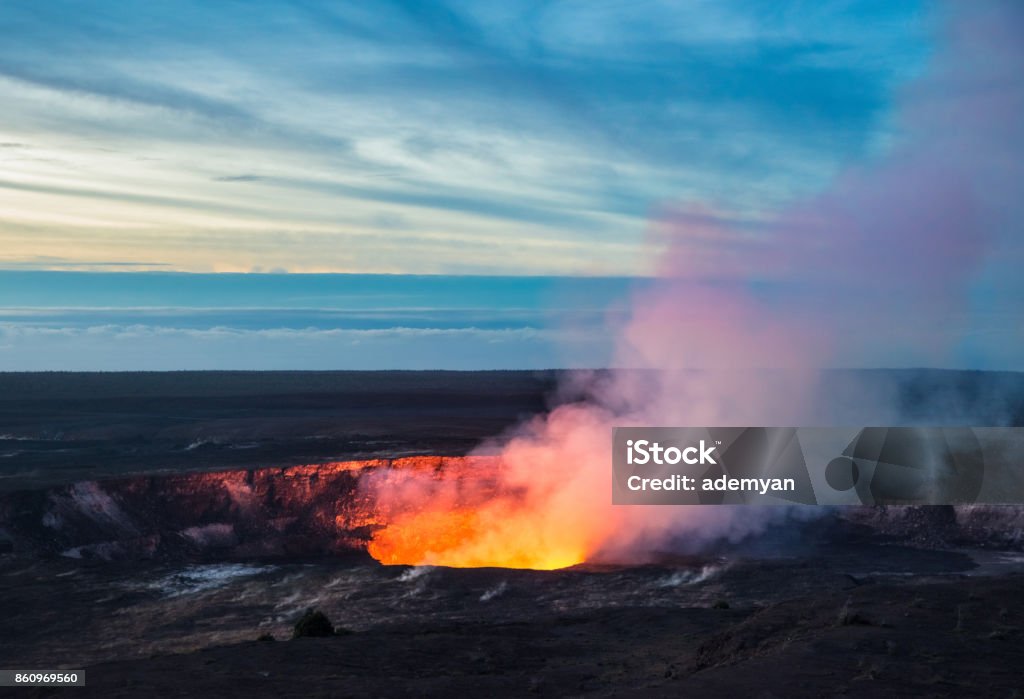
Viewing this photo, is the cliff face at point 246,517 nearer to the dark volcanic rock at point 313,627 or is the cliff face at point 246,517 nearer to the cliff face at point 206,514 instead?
the cliff face at point 206,514

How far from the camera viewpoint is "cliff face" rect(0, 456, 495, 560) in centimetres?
3369

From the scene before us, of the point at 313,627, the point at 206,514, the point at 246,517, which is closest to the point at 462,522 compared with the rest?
the point at 246,517

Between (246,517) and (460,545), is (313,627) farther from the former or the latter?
(246,517)

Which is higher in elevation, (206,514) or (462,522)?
(206,514)

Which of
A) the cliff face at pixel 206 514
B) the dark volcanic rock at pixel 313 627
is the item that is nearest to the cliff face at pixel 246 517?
the cliff face at pixel 206 514

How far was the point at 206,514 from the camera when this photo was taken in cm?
3659

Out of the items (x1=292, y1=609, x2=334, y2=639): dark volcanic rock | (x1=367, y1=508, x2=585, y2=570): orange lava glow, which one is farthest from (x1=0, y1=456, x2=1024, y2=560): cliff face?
(x1=292, y1=609, x2=334, y2=639): dark volcanic rock

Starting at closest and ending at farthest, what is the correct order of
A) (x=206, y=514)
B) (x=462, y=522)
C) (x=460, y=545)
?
(x=460, y=545) < (x=462, y=522) < (x=206, y=514)

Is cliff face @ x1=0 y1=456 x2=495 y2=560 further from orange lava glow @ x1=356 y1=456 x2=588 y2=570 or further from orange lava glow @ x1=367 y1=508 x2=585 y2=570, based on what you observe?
orange lava glow @ x1=367 y1=508 x2=585 y2=570

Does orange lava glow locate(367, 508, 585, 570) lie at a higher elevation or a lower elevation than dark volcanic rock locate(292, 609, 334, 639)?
lower

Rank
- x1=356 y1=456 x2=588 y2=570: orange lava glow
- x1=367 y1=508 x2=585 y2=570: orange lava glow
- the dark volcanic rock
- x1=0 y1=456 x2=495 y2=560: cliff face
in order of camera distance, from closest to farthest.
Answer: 1. the dark volcanic rock
2. x1=0 y1=456 x2=495 y2=560: cliff face
3. x1=367 y1=508 x2=585 y2=570: orange lava glow
4. x1=356 y1=456 x2=588 y2=570: orange lava glow

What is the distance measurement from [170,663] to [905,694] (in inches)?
487

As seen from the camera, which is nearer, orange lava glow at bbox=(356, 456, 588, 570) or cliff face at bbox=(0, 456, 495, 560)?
cliff face at bbox=(0, 456, 495, 560)

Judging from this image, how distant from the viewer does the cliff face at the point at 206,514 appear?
3369 centimetres
